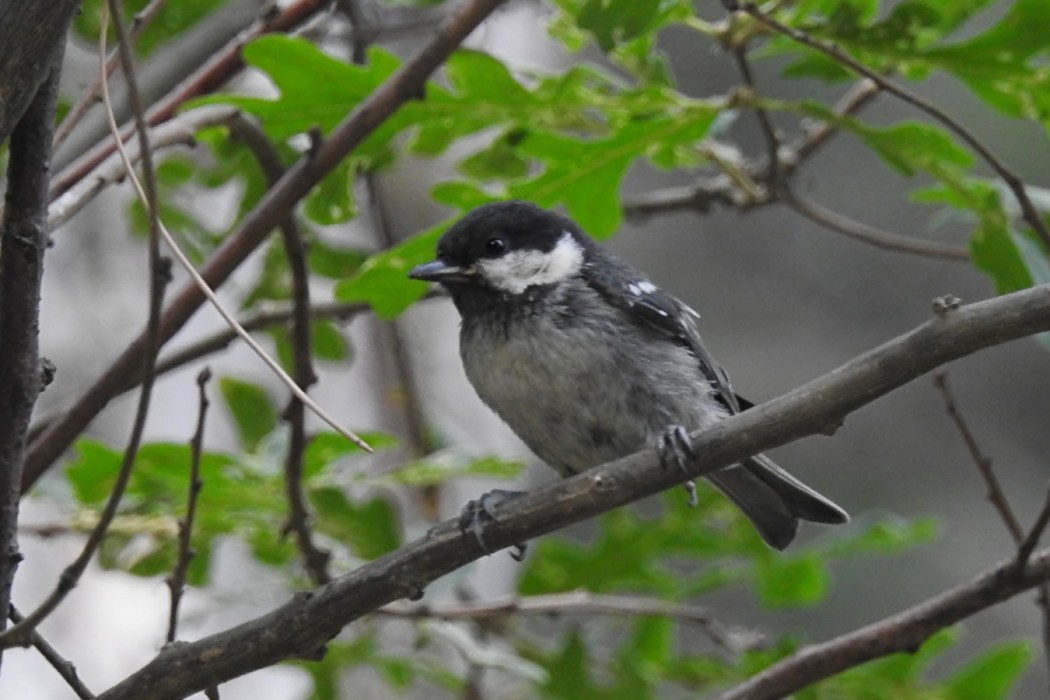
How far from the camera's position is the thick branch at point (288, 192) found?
8.07 ft

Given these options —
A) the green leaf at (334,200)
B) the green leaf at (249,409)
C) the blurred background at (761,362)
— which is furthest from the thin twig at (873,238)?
the blurred background at (761,362)

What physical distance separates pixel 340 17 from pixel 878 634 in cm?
233

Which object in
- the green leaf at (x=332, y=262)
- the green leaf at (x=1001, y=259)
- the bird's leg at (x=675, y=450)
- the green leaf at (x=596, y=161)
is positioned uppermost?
the green leaf at (x=332, y=262)

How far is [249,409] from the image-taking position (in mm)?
3764

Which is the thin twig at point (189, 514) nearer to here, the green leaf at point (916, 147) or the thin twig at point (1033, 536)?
the thin twig at point (1033, 536)

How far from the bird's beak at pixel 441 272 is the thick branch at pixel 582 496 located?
3.37 ft

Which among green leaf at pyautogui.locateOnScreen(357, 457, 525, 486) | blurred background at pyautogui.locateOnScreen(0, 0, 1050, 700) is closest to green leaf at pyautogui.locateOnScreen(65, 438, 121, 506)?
green leaf at pyautogui.locateOnScreen(357, 457, 525, 486)

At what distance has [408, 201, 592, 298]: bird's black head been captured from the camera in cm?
321

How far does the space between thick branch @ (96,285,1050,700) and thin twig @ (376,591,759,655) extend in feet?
3.54

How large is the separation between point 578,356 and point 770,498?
0.59 meters

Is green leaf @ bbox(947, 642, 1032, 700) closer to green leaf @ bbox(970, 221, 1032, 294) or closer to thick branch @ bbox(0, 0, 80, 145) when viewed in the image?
green leaf @ bbox(970, 221, 1032, 294)

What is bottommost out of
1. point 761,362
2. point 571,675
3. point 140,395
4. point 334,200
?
point 571,675

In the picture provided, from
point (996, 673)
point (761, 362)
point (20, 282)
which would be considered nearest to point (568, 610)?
point (996, 673)

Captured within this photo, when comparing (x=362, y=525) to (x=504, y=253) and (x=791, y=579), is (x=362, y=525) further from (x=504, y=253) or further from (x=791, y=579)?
(x=791, y=579)
